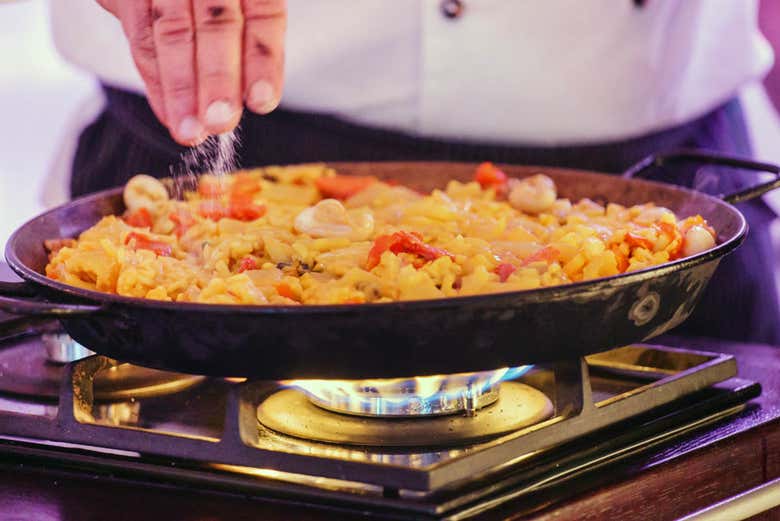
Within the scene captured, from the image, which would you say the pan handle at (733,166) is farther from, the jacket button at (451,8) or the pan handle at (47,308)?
the pan handle at (47,308)

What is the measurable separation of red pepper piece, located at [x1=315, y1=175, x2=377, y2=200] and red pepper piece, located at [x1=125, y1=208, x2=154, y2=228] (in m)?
0.28

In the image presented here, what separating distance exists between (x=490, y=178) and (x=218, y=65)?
0.63m

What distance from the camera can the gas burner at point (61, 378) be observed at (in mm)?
1388

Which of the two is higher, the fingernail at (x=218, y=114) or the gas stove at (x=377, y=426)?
the fingernail at (x=218, y=114)

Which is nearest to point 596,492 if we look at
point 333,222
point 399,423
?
point 399,423

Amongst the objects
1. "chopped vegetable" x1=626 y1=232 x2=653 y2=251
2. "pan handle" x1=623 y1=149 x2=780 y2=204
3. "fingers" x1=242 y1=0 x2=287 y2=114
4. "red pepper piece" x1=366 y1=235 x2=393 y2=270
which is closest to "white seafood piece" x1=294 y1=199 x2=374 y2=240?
"red pepper piece" x1=366 y1=235 x2=393 y2=270

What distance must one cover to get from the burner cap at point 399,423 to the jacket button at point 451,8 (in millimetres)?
796

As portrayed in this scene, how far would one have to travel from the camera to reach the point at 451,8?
1.88 meters

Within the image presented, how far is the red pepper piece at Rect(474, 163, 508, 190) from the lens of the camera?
176cm

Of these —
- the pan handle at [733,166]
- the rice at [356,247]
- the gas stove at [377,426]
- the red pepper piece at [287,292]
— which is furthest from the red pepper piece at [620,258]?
the red pepper piece at [287,292]

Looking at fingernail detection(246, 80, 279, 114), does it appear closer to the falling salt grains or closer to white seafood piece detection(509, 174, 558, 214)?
the falling salt grains

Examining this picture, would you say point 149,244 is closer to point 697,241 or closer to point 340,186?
point 340,186

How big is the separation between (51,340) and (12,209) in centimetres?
337

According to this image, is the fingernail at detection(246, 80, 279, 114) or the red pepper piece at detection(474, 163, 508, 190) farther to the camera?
the red pepper piece at detection(474, 163, 508, 190)
